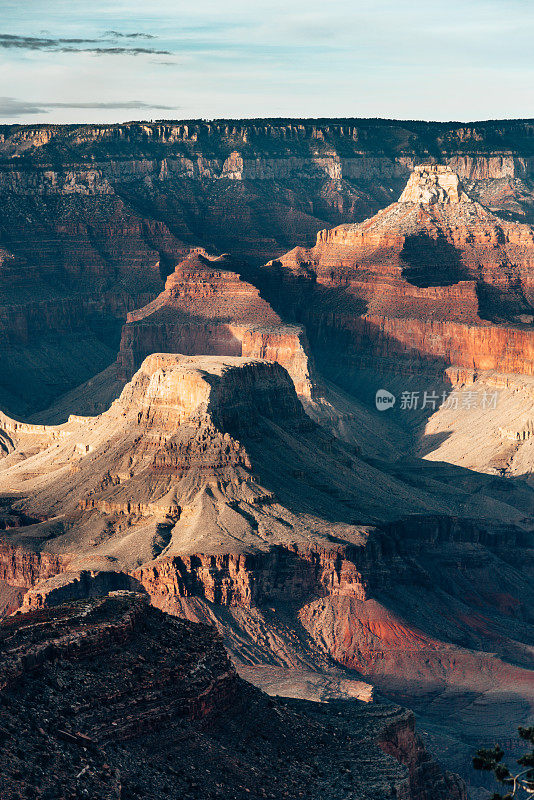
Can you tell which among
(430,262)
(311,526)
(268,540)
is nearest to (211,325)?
(430,262)

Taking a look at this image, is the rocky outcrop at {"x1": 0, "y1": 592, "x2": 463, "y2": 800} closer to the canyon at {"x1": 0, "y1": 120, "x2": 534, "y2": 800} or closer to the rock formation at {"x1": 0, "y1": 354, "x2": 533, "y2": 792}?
the canyon at {"x1": 0, "y1": 120, "x2": 534, "y2": 800}

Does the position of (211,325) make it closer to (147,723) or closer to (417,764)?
(417,764)

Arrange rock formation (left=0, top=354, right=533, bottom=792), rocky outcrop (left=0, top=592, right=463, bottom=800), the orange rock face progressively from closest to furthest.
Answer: rocky outcrop (left=0, top=592, right=463, bottom=800)
rock formation (left=0, top=354, right=533, bottom=792)
the orange rock face

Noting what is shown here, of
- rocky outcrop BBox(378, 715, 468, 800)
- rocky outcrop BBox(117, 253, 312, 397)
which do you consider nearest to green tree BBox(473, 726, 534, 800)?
rocky outcrop BBox(378, 715, 468, 800)

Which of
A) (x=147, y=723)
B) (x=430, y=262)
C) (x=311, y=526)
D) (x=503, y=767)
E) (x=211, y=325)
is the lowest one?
(x=211, y=325)

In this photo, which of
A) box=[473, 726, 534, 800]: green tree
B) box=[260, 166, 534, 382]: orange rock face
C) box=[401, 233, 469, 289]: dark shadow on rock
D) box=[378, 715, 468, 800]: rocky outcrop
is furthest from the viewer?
box=[401, 233, 469, 289]: dark shadow on rock

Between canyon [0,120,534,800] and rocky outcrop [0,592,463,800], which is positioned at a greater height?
rocky outcrop [0,592,463,800]

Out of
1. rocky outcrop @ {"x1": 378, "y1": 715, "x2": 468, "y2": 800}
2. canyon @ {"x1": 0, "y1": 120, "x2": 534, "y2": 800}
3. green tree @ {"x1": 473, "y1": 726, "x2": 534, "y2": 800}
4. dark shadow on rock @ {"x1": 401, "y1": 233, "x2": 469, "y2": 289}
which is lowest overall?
canyon @ {"x1": 0, "y1": 120, "x2": 534, "y2": 800}

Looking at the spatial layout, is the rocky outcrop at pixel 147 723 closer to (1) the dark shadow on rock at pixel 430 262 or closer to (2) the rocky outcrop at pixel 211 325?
(2) the rocky outcrop at pixel 211 325

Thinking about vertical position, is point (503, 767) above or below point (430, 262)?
above

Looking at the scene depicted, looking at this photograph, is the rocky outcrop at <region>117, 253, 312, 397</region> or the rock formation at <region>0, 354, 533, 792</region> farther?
the rocky outcrop at <region>117, 253, 312, 397</region>

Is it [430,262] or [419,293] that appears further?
[430,262]

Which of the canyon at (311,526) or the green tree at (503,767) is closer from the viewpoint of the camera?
the green tree at (503,767)

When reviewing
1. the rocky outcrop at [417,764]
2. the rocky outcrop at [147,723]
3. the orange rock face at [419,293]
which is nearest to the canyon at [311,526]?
the rocky outcrop at [417,764]
